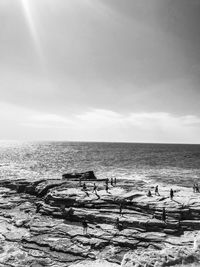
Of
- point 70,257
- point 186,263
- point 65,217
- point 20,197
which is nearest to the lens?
point 186,263

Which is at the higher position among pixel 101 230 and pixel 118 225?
pixel 118 225

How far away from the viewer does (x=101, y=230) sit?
25984 mm

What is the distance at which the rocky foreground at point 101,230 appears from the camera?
2072cm

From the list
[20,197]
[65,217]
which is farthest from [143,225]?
[20,197]

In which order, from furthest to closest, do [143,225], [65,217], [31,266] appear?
1. [65,217]
2. [143,225]
3. [31,266]

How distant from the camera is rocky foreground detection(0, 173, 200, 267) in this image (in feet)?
68.0

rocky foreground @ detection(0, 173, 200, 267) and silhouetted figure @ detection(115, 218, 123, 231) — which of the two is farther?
silhouetted figure @ detection(115, 218, 123, 231)

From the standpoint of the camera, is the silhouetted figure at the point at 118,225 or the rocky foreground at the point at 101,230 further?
the silhouetted figure at the point at 118,225

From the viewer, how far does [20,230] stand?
89.0ft

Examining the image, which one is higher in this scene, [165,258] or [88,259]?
[165,258]

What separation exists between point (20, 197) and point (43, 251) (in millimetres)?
20068

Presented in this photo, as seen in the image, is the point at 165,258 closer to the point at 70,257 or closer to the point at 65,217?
the point at 70,257

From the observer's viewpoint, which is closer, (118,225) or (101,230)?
(101,230)

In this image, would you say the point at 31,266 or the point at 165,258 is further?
the point at 31,266
